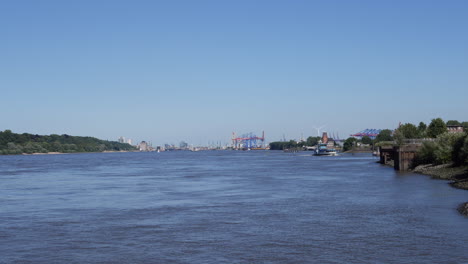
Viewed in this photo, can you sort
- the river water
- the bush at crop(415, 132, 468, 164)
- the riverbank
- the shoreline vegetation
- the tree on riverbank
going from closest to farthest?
the river water, the riverbank, the shoreline vegetation, the bush at crop(415, 132, 468, 164), the tree on riverbank

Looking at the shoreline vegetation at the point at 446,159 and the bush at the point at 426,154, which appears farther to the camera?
the bush at the point at 426,154

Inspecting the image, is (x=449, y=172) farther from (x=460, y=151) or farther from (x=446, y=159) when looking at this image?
(x=446, y=159)

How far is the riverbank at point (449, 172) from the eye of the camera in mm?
38812

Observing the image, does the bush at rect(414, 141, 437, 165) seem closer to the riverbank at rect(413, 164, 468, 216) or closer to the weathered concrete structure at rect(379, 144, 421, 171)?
the weathered concrete structure at rect(379, 144, 421, 171)

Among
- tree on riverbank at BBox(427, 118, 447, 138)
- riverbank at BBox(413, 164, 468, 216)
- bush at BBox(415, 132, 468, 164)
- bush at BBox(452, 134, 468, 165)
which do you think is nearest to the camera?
riverbank at BBox(413, 164, 468, 216)

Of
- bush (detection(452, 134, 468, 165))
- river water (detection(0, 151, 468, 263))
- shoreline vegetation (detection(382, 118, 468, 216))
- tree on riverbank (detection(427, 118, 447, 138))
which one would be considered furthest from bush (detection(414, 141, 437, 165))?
tree on riverbank (detection(427, 118, 447, 138))

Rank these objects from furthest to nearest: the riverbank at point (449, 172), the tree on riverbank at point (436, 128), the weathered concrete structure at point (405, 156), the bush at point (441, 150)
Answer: the tree on riverbank at point (436, 128) < the weathered concrete structure at point (405, 156) < the bush at point (441, 150) < the riverbank at point (449, 172)

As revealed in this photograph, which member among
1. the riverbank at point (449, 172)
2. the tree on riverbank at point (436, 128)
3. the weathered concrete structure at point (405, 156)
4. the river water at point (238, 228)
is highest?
the tree on riverbank at point (436, 128)

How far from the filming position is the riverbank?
38.8 m

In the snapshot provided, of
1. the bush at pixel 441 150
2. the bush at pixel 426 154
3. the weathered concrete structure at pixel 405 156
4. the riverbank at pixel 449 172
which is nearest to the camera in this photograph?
the riverbank at pixel 449 172

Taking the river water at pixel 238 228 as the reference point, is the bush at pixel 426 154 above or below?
above

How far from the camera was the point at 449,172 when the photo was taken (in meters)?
47.2

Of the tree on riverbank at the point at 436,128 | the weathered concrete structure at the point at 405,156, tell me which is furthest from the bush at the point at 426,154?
the tree on riverbank at the point at 436,128

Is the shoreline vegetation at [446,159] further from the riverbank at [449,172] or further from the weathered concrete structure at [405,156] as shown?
the weathered concrete structure at [405,156]
